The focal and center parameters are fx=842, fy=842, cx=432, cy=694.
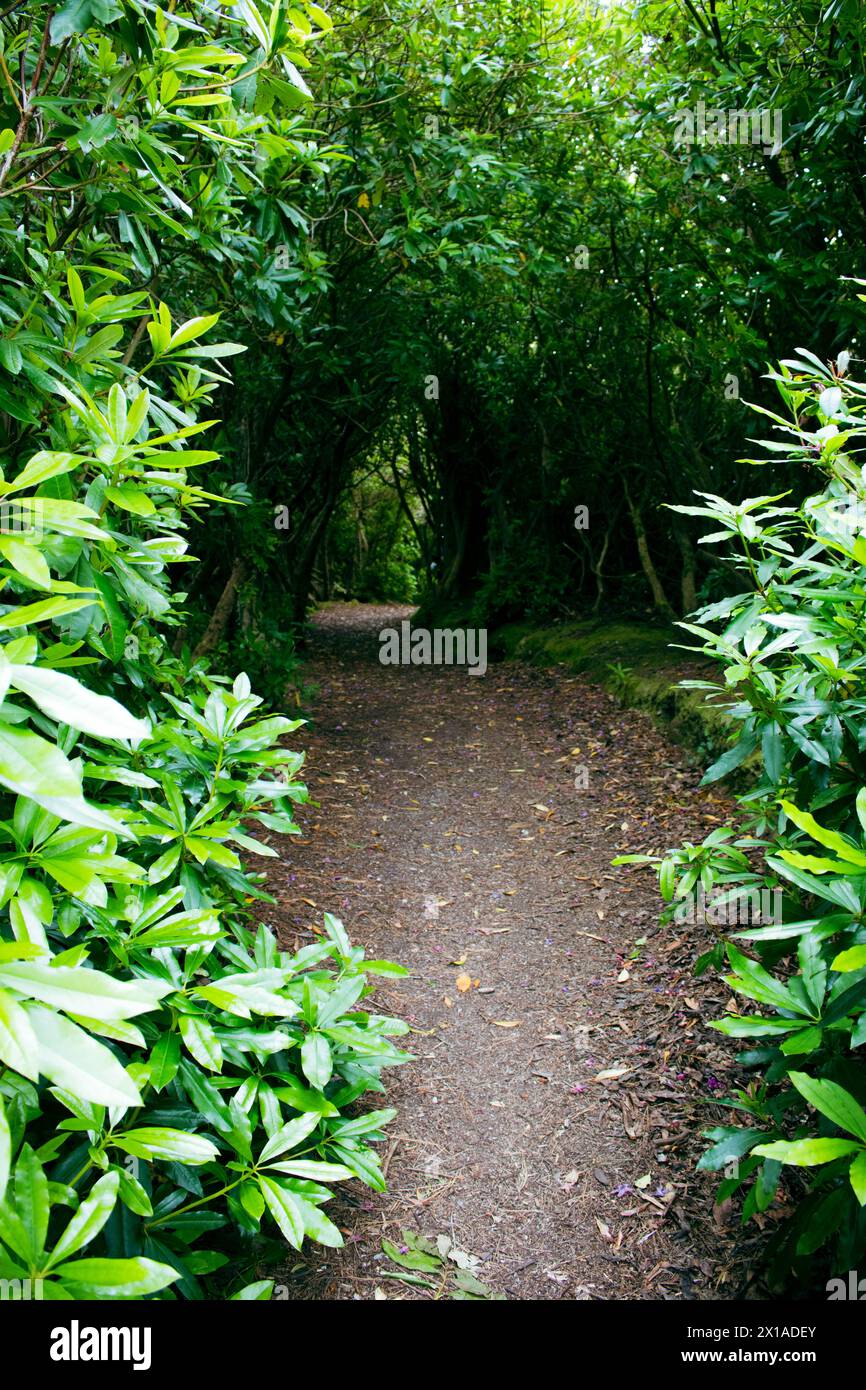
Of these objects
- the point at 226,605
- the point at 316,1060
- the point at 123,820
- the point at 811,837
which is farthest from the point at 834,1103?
the point at 226,605

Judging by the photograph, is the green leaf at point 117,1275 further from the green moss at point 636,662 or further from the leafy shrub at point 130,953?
the green moss at point 636,662

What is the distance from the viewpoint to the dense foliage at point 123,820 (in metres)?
1.04

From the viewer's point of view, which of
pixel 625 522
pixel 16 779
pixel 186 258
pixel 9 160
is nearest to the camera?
pixel 16 779

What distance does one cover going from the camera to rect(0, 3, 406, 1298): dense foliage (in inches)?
40.9

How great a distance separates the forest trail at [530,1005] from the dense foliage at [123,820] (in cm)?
→ 44

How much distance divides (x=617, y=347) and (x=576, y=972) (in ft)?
18.8

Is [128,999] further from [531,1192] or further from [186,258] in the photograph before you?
[186,258]

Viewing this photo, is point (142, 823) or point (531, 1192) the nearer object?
point (142, 823)

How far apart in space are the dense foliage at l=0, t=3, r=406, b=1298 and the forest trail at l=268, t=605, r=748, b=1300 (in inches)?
17.2

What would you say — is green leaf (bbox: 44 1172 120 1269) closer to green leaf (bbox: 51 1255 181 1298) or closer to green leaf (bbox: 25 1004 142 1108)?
green leaf (bbox: 51 1255 181 1298)

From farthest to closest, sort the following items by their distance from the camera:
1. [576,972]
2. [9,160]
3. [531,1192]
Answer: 1. [576,972]
2. [531,1192]
3. [9,160]

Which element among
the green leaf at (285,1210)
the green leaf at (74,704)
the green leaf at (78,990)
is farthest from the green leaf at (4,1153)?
the green leaf at (285,1210)
